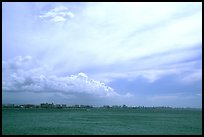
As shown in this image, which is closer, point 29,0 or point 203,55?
point 203,55

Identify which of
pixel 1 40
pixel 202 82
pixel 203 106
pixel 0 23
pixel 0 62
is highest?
pixel 0 23

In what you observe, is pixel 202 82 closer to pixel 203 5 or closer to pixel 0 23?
pixel 203 5

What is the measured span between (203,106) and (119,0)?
1.02m

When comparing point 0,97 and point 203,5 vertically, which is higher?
point 203,5

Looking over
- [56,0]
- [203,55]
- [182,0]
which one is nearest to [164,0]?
[182,0]

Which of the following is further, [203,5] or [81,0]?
[81,0]

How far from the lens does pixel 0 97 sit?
1983 mm

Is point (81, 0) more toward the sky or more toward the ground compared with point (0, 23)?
more toward the sky

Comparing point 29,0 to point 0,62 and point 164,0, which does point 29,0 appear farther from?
point 164,0

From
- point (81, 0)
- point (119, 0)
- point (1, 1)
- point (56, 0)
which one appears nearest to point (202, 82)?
point (119, 0)

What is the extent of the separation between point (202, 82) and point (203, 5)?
0.57 m

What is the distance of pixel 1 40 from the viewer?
6.50ft

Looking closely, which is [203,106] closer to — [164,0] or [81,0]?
[164,0]

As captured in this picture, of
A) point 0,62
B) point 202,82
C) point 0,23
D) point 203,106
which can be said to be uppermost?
point 0,23
